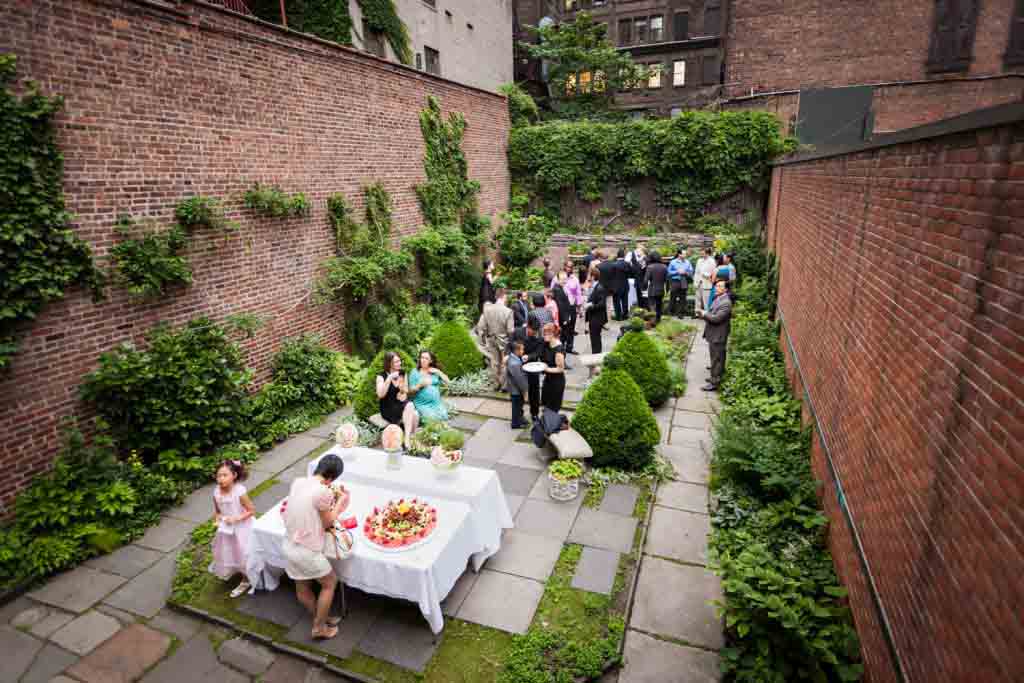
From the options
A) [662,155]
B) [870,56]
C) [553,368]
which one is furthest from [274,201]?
[870,56]

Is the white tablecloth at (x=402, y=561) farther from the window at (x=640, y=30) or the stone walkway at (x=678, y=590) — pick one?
the window at (x=640, y=30)

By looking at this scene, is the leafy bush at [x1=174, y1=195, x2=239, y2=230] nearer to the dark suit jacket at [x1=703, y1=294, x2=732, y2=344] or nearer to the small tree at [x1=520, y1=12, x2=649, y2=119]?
the dark suit jacket at [x1=703, y1=294, x2=732, y2=344]

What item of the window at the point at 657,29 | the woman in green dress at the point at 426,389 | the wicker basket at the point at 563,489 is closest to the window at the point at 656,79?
the window at the point at 657,29

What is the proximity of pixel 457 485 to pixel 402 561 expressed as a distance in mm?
1139

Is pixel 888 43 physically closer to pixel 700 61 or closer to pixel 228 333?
pixel 700 61

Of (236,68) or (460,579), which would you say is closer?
(460,579)

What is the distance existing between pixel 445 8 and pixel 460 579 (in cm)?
2456

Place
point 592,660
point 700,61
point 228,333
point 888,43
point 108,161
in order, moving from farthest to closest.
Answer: point 700,61, point 888,43, point 228,333, point 108,161, point 592,660

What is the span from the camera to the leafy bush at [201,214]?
26.1ft

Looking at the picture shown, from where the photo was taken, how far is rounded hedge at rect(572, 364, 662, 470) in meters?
7.11

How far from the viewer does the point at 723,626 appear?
4.78m

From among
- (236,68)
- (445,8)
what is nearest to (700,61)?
(445,8)

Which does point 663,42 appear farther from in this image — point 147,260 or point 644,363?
point 147,260

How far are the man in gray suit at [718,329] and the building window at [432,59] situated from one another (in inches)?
731
